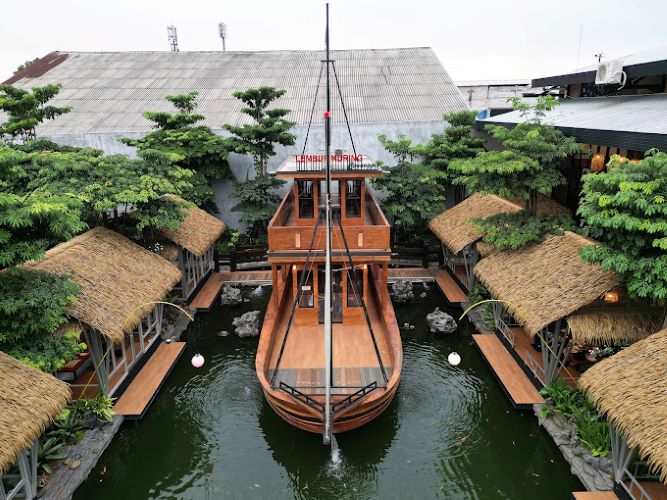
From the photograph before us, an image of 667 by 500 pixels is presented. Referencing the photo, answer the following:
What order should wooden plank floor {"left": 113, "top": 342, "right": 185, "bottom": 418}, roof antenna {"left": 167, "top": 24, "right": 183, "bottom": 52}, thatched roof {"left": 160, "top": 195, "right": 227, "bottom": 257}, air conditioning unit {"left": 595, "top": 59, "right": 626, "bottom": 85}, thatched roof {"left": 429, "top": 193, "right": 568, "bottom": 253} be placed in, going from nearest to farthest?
1. wooden plank floor {"left": 113, "top": 342, "right": 185, "bottom": 418}
2. air conditioning unit {"left": 595, "top": 59, "right": 626, "bottom": 85}
3. thatched roof {"left": 429, "top": 193, "right": 568, "bottom": 253}
4. thatched roof {"left": 160, "top": 195, "right": 227, "bottom": 257}
5. roof antenna {"left": 167, "top": 24, "right": 183, "bottom": 52}

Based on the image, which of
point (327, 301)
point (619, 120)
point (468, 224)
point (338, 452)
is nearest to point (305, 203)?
point (327, 301)

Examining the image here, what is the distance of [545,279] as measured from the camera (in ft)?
41.1

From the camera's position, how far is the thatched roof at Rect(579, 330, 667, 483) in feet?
25.4

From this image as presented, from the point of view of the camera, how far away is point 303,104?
1126 inches

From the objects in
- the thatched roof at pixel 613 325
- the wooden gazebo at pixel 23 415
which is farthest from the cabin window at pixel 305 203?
the wooden gazebo at pixel 23 415

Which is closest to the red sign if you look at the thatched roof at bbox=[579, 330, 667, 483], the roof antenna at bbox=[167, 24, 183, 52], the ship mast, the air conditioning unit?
the ship mast

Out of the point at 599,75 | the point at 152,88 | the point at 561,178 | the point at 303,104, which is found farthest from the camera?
the point at 152,88

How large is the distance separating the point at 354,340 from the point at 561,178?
8776 millimetres

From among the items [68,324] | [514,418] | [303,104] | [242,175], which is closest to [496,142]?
[303,104]

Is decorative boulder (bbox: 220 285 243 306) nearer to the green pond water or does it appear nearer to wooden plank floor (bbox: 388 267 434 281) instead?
the green pond water

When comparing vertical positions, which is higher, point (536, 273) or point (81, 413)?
point (536, 273)

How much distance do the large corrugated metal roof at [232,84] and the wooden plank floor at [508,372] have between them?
616 inches

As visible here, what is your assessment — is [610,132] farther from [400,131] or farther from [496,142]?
[400,131]

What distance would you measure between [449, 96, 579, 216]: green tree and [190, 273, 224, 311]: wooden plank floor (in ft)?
37.5
